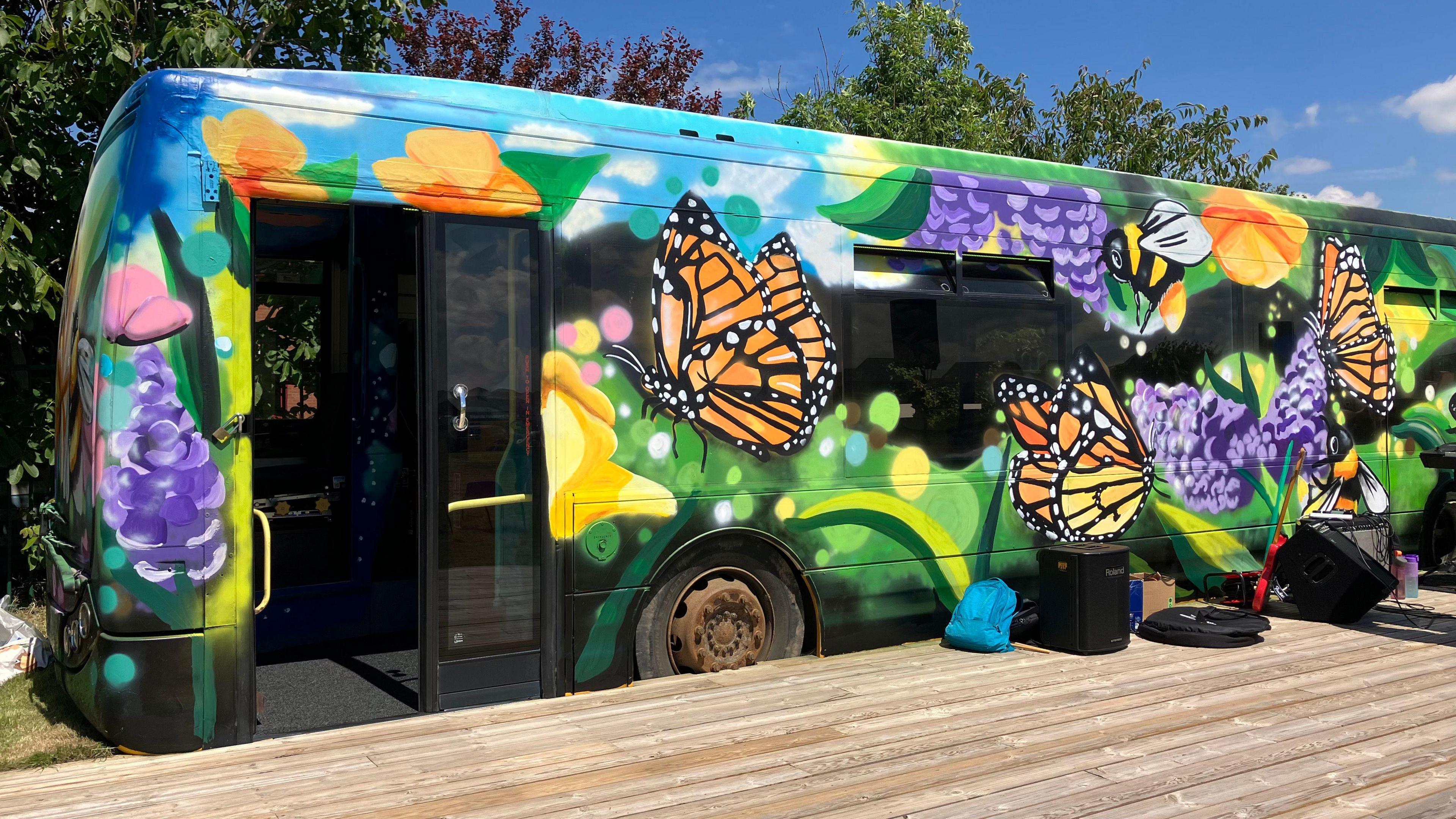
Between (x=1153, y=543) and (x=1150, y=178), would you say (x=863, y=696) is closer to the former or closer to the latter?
(x=1153, y=543)

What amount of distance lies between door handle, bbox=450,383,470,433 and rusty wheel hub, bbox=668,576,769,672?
1.66m

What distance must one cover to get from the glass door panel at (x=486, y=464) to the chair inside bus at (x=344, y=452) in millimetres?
1476

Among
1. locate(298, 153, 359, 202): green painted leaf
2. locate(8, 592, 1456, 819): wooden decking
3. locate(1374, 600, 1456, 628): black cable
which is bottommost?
locate(1374, 600, 1456, 628): black cable

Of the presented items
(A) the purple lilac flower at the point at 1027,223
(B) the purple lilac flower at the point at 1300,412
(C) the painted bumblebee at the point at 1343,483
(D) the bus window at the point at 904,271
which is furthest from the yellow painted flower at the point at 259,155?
(C) the painted bumblebee at the point at 1343,483

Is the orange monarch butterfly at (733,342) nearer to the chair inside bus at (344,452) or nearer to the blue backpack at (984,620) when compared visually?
the blue backpack at (984,620)

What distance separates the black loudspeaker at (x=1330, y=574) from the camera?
7.63 meters

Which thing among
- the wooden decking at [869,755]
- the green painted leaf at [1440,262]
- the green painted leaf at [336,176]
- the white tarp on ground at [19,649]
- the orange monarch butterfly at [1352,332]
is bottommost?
the wooden decking at [869,755]

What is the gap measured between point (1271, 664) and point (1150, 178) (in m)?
3.54

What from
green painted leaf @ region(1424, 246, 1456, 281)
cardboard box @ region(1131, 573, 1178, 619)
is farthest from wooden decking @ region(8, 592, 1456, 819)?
green painted leaf @ region(1424, 246, 1456, 281)

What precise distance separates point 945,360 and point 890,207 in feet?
3.35

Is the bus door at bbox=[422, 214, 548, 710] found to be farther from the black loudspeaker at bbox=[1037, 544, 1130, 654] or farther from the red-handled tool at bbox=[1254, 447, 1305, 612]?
the red-handled tool at bbox=[1254, 447, 1305, 612]

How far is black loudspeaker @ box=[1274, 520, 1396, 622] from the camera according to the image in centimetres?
763

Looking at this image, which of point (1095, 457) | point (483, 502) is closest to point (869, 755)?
point (483, 502)

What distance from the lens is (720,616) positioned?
616 centimetres
